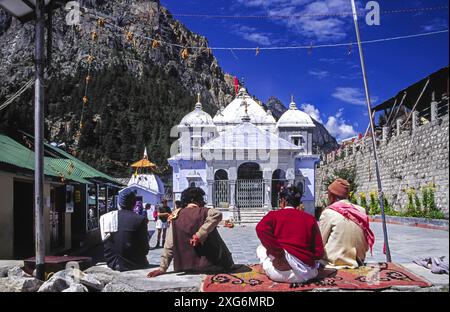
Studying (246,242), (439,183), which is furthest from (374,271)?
(439,183)

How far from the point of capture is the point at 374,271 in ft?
14.4

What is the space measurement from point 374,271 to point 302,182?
20.7m

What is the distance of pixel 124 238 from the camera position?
5.08 m

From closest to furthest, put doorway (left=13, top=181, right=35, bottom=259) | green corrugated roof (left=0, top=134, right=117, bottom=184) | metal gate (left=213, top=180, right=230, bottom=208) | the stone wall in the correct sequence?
green corrugated roof (left=0, top=134, right=117, bottom=184)
doorway (left=13, top=181, right=35, bottom=259)
the stone wall
metal gate (left=213, top=180, right=230, bottom=208)

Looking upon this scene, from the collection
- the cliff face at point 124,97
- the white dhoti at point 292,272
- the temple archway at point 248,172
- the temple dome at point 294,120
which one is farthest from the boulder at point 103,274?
the temple dome at point 294,120

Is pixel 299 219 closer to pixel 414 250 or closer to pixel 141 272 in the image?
pixel 141 272

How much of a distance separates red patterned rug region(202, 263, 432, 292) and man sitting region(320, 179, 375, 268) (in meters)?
0.17

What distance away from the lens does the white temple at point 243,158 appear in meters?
20.9

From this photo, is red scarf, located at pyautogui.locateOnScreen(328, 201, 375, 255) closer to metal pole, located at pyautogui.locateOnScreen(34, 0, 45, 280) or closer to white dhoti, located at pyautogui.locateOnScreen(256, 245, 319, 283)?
white dhoti, located at pyautogui.locateOnScreen(256, 245, 319, 283)

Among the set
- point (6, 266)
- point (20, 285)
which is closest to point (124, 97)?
point (6, 266)

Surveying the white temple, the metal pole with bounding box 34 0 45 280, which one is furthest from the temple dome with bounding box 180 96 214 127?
the metal pole with bounding box 34 0 45 280

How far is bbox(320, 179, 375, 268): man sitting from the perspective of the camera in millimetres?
4555

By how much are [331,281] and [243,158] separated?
1740 cm

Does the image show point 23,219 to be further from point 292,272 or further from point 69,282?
point 292,272
